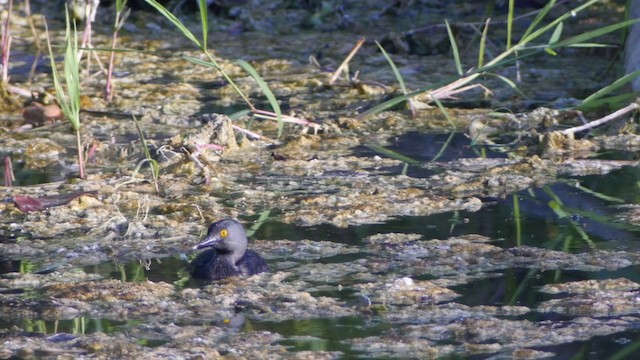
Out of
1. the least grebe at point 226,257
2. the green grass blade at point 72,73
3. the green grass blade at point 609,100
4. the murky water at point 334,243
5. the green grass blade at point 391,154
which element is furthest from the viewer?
the green grass blade at point 391,154

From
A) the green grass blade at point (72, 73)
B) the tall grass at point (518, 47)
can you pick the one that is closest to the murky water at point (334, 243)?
the tall grass at point (518, 47)

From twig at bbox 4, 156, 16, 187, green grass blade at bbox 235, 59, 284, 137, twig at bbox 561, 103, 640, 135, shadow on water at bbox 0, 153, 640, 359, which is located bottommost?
twig at bbox 4, 156, 16, 187

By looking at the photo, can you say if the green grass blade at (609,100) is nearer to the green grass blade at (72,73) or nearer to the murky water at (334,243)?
the murky water at (334,243)

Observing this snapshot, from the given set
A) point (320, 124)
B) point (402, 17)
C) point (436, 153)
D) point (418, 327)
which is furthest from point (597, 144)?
point (402, 17)

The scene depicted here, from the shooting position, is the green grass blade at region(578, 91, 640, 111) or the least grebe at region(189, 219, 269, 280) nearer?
the least grebe at region(189, 219, 269, 280)

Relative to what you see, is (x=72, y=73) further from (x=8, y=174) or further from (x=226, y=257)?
(x=226, y=257)

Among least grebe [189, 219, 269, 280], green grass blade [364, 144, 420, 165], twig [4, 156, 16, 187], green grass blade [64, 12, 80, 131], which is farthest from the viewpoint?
green grass blade [364, 144, 420, 165]

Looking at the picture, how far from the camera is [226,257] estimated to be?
4.62 metres

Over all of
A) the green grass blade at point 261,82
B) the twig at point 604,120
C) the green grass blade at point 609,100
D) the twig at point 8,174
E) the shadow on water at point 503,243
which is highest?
the green grass blade at point 261,82

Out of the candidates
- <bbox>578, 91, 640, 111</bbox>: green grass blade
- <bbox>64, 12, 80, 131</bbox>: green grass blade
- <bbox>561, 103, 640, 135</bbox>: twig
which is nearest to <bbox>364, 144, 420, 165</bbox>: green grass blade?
<bbox>561, 103, 640, 135</bbox>: twig

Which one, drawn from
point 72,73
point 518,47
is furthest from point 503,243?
point 72,73

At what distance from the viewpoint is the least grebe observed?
181 inches

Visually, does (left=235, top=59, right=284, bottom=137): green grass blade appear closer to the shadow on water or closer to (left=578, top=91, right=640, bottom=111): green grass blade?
the shadow on water

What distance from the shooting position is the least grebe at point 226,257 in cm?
461
